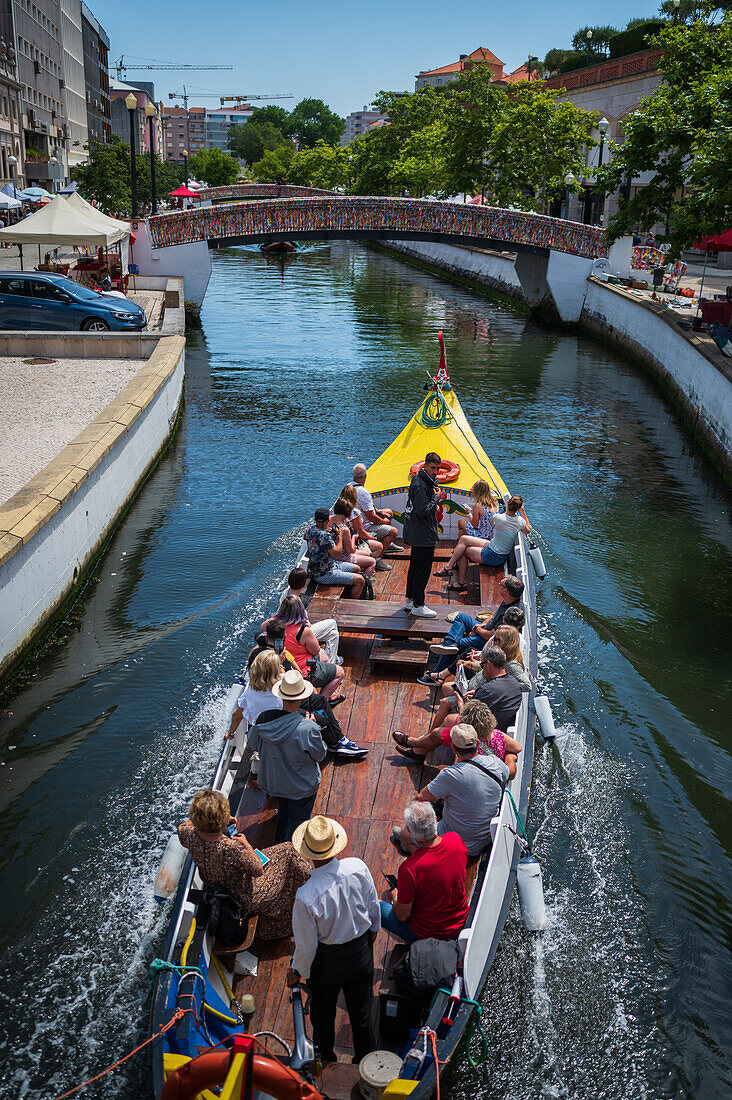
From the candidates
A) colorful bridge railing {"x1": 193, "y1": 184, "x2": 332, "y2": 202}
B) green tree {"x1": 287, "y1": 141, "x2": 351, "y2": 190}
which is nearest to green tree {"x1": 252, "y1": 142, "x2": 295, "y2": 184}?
green tree {"x1": 287, "y1": 141, "x2": 351, "y2": 190}

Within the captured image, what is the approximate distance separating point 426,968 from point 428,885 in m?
0.48

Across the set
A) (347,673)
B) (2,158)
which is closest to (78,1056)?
(347,673)

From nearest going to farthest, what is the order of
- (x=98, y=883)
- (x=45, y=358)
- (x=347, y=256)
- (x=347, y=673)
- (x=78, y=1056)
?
(x=78, y=1056)
(x=98, y=883)
(x=347, y=673)
(x=45, y=358)
(x=347, y=256)

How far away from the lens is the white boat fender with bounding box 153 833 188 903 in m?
6.31

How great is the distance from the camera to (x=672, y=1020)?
700cm

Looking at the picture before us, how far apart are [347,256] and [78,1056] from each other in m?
68.3

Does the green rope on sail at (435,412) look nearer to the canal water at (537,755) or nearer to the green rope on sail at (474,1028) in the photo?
the canal water at (537,755)

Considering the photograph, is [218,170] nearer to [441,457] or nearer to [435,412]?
[435,412]

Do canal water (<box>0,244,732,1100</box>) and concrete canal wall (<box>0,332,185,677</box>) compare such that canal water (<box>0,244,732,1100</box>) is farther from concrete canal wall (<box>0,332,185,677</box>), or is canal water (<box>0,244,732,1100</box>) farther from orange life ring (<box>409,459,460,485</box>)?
orange life ring (<box>409,459,460,485</box>)

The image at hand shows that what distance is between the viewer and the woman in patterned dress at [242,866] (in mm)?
5465

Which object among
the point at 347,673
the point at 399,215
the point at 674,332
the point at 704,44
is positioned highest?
the point at 704,44

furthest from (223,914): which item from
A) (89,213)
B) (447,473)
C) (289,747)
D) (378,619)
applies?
(89,213)

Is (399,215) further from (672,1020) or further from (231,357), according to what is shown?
(672,1020)

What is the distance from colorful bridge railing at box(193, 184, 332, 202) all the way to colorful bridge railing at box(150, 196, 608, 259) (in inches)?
1450
